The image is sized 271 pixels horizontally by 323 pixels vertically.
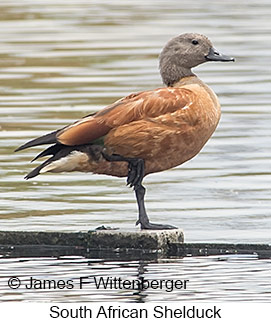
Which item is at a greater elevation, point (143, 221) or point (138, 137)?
point (138, 137)

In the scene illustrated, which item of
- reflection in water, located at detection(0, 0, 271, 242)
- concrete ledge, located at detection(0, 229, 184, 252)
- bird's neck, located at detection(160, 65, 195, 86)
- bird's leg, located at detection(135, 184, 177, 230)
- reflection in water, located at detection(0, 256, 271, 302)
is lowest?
reflection in water, located at detection(0, 0, 271, 242)

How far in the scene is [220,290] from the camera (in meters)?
9.62

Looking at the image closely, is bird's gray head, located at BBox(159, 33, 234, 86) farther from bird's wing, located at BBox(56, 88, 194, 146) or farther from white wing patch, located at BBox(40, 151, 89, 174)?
white wing patch, located at BBox(40, 151, 89, 174)

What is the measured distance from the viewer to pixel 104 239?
1088cm

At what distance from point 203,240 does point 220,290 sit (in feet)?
5.30

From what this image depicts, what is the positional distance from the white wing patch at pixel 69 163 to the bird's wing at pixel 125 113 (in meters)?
0.10

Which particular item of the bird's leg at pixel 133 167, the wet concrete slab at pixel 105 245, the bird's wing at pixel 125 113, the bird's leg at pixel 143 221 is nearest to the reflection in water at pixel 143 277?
the wet concrete slab at pixel 105 245

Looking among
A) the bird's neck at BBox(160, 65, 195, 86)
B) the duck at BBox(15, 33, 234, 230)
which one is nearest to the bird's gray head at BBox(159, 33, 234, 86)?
the bird's neck at BBox(160, 65, 195, 86)

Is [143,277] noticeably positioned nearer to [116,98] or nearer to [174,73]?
[174,73]

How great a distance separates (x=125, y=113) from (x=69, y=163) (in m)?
0.60

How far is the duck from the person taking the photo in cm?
1088

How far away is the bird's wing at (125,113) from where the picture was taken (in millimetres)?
10852

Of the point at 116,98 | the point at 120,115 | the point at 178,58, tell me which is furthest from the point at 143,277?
the point at 116,98

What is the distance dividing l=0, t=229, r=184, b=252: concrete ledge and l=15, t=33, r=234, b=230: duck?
8.3 inches
